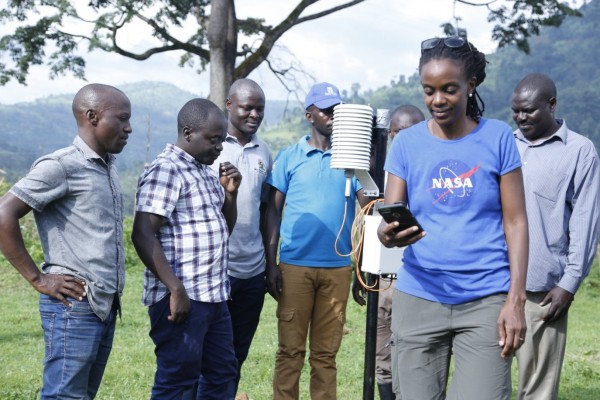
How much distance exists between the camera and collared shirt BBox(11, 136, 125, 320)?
3.42m

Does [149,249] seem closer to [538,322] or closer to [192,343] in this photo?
[192,343]

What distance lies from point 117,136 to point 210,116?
58cm

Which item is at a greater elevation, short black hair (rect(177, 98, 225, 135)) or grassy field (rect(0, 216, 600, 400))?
short black hair (rect(177, 98, 225, 135))

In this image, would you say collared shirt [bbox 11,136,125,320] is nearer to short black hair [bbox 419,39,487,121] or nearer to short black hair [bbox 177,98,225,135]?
short black hair [bbox 177,98,225,135]

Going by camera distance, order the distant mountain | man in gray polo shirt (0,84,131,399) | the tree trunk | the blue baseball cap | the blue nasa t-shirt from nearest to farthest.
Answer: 1. the blue nasa t-shirt
2. man in gray polo shirt (0,84,131,399)
3. the blue baseball cap
4. the tree trunk
5. the distant mountain

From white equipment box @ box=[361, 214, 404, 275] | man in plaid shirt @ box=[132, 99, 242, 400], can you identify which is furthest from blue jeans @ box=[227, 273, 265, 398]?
white equipment box @ box=[361, 214, 404, 275]

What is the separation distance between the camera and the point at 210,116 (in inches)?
160

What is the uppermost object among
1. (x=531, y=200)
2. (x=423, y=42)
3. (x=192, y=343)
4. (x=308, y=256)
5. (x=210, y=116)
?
(x=423, y=42)

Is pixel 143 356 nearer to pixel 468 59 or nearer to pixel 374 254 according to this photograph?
pixel 374 254

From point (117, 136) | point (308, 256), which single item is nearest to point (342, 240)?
point (308, 256)

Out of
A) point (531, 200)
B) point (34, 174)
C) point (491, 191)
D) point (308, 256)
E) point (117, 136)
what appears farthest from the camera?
point (308, 256)

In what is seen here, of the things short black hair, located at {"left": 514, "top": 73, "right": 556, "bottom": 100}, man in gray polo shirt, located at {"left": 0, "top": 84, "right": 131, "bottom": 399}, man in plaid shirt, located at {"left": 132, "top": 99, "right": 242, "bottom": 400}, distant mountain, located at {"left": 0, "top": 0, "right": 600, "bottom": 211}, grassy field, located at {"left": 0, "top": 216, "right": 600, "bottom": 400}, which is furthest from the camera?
distant mountain, located at {"left": 0, "top": 0, "right": 600, "bottom": 211}

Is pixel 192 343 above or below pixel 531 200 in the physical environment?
below

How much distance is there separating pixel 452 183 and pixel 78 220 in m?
1.57
